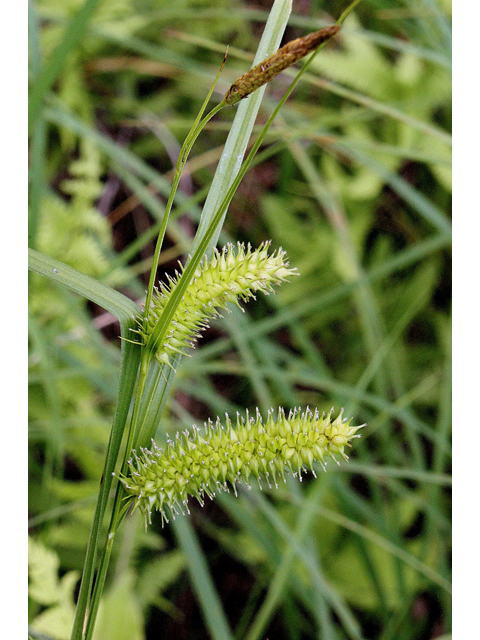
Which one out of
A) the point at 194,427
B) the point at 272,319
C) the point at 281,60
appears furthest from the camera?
the point at 272,319

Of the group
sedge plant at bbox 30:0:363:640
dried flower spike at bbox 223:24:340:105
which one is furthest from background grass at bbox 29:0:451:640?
dried flower spike at bbox 223:24:340:105

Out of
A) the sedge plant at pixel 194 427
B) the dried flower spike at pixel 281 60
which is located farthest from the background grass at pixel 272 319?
the dried flower spike at pixel 281 60

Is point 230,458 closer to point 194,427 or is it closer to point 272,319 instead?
point 194,427

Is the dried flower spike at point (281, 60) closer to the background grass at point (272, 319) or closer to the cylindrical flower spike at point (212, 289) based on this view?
the cylindrical flower spike at point (212, 289)

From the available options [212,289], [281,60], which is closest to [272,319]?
[212,289]

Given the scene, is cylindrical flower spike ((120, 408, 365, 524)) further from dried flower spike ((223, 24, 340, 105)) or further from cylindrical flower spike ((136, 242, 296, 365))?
dried flower spike ((223, 24, 340, 105))
